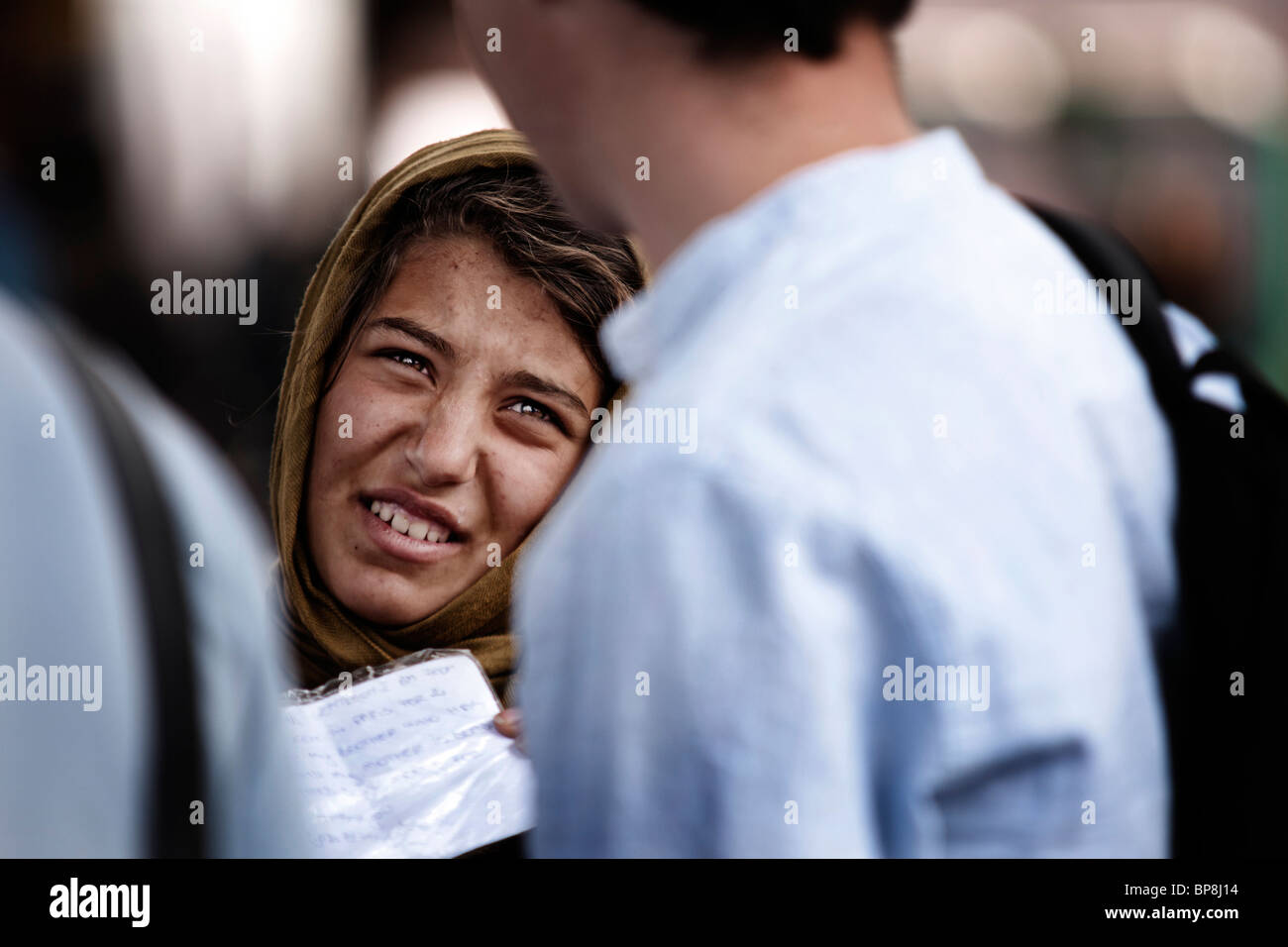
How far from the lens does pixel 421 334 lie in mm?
1744

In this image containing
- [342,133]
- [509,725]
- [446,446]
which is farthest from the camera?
[342,133]

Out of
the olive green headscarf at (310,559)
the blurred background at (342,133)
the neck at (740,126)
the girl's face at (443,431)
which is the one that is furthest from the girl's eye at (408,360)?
the neck at (740,126)

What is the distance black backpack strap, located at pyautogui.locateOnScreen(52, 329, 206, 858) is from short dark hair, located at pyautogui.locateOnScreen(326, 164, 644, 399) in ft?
4.11

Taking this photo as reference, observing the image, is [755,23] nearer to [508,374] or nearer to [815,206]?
[815,206]

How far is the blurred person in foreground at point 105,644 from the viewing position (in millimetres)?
516

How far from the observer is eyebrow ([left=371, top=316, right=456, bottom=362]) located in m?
1.73

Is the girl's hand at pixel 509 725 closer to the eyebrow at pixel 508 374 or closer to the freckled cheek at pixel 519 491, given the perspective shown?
the freckled cheek at pixel 519 491

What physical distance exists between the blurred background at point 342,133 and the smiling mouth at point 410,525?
0.32m

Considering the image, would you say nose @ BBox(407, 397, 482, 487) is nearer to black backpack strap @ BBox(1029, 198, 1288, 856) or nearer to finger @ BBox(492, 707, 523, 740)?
finger @ BBox(492, 707, 523, 740)

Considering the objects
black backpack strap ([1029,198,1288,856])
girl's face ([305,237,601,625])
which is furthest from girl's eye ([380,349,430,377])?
black backpack strap ([1029,198,1288,856])

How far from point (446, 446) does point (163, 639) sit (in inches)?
46.8

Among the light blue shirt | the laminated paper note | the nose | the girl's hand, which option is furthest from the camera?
the nose

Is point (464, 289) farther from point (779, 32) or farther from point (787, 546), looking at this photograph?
point (787, 546)

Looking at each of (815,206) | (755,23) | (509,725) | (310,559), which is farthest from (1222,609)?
(310,559)
